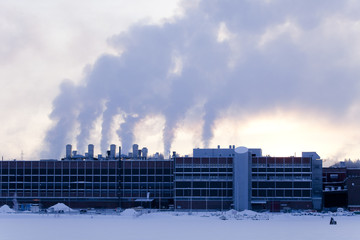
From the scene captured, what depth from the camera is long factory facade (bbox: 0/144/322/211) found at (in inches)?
7372

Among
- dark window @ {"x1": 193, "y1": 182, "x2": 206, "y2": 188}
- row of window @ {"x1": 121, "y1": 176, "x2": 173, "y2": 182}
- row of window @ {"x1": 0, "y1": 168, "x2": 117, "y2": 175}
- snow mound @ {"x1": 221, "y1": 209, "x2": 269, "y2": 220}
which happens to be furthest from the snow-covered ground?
row of window @ {"x1": 0, "y1": 168, "x2": 117, "y2": 175}

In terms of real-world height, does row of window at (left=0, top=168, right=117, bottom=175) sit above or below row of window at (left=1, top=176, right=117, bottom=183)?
above

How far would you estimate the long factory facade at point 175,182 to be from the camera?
7372 inches

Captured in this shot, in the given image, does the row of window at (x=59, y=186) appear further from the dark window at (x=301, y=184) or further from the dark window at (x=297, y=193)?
the dark window at (x=301, y=184)

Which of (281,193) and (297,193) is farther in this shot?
(281,193)

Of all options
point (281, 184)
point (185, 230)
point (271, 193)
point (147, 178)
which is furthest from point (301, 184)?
point (185, 230)

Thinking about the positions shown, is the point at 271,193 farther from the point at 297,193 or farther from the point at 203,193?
the point at 203,193

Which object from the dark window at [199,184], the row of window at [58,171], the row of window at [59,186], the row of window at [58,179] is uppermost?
the row of window at [58,171]

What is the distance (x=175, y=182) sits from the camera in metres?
190

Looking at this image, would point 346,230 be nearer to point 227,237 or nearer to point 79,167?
point 227,237

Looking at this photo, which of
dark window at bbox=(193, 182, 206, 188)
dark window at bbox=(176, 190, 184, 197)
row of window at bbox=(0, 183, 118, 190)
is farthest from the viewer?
row of window at bbox=(0, 183, 118, 190)

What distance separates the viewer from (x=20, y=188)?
199 m

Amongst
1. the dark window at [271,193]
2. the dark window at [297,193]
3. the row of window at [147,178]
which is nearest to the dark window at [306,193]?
the dark window at [297,193]

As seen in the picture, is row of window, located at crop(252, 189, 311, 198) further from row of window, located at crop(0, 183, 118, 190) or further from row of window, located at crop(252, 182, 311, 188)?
row of window, located at crop(0, 183, 118, 190)
